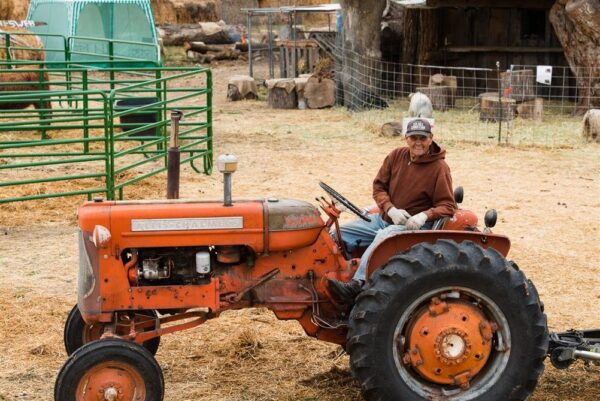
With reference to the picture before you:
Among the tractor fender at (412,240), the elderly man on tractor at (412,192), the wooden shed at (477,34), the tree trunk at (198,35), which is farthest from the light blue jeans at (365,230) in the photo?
the tree trunk at (198,35)

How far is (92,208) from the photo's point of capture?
192 inches

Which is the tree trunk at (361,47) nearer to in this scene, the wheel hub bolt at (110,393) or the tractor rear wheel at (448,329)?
the tractor rear wheel at (448,329)

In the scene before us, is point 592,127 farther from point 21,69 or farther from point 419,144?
point 419,144

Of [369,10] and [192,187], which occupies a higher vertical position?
[369,10]

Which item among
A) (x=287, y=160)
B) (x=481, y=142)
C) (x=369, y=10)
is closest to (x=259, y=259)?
(x=287, y=160)

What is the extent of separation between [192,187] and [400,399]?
22.3 ft

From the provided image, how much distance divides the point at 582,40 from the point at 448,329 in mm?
12376

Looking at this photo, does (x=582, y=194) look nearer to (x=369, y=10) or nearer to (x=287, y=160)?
(x=287, y=160)

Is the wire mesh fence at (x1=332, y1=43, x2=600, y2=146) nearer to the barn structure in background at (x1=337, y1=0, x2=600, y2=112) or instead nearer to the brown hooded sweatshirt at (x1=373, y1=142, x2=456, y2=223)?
the barn structure in background at (x1=337, y1=0, x2=600, y2=112)

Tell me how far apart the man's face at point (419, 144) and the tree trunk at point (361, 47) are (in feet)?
40.7

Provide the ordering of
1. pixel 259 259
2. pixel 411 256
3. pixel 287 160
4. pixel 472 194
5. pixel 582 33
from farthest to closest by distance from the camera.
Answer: pixel 582 33, pixel 287 160, pixel 472 194, pixel 259 259, pixel 411 256

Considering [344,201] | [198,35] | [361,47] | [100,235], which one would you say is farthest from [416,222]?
[198,35]

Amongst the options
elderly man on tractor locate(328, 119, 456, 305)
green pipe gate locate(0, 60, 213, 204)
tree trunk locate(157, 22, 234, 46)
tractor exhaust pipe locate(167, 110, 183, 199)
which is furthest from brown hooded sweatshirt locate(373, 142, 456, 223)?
tree trunk locate(157, 22, 234, 46)

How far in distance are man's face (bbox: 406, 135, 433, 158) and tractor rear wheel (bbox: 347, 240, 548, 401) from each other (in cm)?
82
